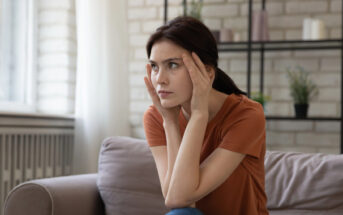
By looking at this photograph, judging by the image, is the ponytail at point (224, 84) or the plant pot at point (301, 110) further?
the plant pot at point (301, 110)

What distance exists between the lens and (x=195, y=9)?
3.33 meters

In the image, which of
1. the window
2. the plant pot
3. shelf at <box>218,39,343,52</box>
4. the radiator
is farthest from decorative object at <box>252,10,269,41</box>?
the window

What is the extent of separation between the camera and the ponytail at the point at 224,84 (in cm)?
171

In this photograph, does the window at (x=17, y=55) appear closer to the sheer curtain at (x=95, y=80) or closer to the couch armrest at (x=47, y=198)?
the sheer curtain at (x=95, y=80)

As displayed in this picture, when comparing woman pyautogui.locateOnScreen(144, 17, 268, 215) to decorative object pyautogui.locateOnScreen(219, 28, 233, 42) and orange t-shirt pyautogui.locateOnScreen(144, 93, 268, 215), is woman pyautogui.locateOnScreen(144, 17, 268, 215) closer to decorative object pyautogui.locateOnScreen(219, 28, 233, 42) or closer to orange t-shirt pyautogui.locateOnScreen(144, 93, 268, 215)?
orange t-shirt pyautogui.locateOnScreen(144, 93, 268, 215)

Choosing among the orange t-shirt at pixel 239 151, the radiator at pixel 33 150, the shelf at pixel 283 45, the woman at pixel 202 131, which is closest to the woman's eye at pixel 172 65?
the woman at pixel 202 131

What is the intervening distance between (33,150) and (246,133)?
5.08ft

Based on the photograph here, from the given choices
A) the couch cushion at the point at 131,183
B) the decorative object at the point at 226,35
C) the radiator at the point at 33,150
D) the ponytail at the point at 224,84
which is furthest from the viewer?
the decorative object at the point at 226,35

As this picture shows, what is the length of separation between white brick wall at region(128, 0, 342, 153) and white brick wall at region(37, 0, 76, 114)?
→ 651mm

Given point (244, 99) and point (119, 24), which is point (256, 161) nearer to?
point (244, 99)

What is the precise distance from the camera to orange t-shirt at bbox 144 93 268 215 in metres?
1.56

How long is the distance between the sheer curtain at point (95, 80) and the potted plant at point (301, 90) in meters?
1.19

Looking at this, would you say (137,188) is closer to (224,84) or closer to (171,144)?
(171,144)

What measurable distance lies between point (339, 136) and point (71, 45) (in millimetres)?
1980
